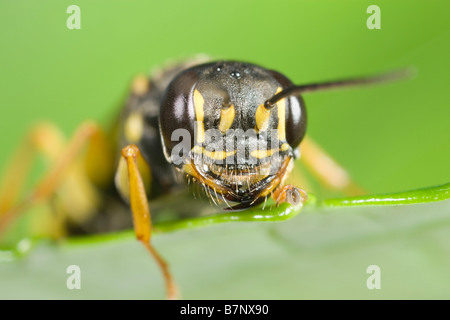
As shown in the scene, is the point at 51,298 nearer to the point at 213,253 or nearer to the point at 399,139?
the point at 213,253

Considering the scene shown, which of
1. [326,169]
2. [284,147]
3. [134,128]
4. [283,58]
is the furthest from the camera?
[283,58]

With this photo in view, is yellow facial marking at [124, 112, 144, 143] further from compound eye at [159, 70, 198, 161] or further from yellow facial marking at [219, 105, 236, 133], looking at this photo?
yellow facial marking at [219, 105, 236, 133]

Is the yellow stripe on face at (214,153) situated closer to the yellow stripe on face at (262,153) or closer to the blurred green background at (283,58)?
the yellow stripe on face at (262,153)

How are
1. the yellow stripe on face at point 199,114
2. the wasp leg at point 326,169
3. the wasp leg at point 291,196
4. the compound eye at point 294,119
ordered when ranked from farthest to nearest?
the wasp leg at point 326,169
the compound eye at point 294,119
the yellow stripe on face at point 199,114
the wasp leg at point 291,196

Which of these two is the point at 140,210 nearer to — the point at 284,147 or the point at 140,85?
the point at 284,147

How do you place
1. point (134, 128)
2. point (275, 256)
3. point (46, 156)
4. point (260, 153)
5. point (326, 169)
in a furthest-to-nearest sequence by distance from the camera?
point (46, 156) → point (326, 169) → point (134, 128) → point (260, 153) → point (275, 256)

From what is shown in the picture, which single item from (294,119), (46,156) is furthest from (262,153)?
(46,156)

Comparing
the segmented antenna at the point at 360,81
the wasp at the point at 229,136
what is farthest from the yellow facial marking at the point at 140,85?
the segmented antenna at the point at 360,81
